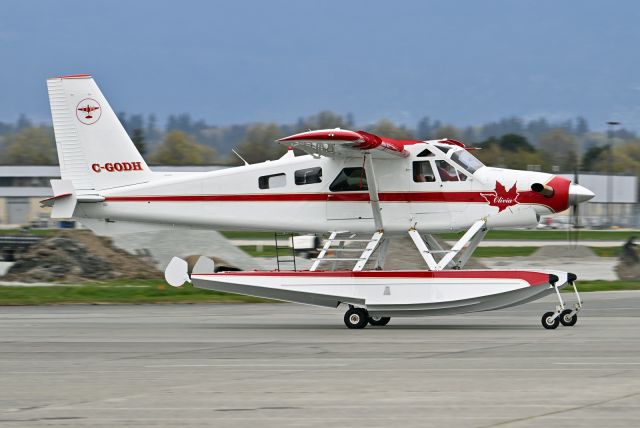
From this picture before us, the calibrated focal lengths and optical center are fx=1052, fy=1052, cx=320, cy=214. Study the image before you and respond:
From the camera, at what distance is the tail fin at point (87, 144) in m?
20.0

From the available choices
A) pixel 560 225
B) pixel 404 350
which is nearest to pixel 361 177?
pixel 404 350

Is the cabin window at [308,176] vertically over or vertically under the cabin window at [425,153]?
under

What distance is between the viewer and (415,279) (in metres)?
17.8

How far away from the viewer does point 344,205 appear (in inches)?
750

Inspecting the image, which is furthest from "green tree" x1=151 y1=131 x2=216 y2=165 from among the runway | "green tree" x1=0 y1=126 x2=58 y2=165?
the runway

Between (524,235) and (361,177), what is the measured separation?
60.3m

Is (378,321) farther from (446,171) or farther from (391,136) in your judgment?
(391,136)

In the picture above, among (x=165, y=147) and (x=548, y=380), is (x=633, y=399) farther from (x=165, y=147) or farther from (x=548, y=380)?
(x=165, y=147)

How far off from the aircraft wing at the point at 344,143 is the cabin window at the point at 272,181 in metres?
1.25

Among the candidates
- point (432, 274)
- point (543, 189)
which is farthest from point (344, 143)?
point (543, 189)

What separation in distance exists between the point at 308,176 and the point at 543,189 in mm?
4196

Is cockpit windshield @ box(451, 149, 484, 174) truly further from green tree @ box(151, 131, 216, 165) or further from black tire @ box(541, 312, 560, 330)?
green tree @ box(151, 131, 216, 165)

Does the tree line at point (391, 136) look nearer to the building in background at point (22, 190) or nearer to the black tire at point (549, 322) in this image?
the building in background at point (22, 190)

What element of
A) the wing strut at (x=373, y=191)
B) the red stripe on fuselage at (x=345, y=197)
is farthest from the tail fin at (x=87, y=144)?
the wing strut at (x=373, y=191)
